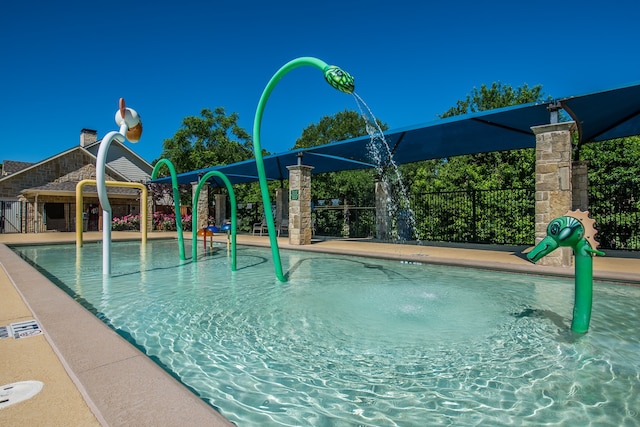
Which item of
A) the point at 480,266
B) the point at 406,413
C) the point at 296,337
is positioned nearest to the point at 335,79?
the point at 296,337

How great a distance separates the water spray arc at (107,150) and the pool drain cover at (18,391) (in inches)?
192

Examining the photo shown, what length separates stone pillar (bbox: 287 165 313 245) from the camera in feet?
41.8

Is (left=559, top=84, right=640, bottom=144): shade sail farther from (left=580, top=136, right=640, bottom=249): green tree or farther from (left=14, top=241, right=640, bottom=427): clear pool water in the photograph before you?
(left=14, top=241, right=640, bottom=427): clear pool water

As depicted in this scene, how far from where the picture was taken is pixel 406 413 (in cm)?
239

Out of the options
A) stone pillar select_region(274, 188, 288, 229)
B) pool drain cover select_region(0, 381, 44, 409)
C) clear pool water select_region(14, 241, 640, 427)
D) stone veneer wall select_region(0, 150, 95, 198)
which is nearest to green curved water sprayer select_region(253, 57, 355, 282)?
clear pool water select_region(14, 241, 640, 427)

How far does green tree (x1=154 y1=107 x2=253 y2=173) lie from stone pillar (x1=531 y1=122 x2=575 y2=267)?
21495mm

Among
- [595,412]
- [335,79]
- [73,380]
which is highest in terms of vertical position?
[335,79]

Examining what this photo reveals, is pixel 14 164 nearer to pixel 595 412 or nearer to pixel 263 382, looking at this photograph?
pixel 263 382

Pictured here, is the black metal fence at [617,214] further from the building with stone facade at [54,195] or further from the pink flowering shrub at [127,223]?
the building with stone facade at [54,195]

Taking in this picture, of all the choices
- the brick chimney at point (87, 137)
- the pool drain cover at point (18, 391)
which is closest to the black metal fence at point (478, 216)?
the pool drain cover at point (18, 391)

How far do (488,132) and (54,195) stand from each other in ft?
80.7

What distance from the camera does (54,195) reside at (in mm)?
22406

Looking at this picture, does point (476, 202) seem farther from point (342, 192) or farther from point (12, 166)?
point (12, 166)

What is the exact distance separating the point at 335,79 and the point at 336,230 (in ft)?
46.9
